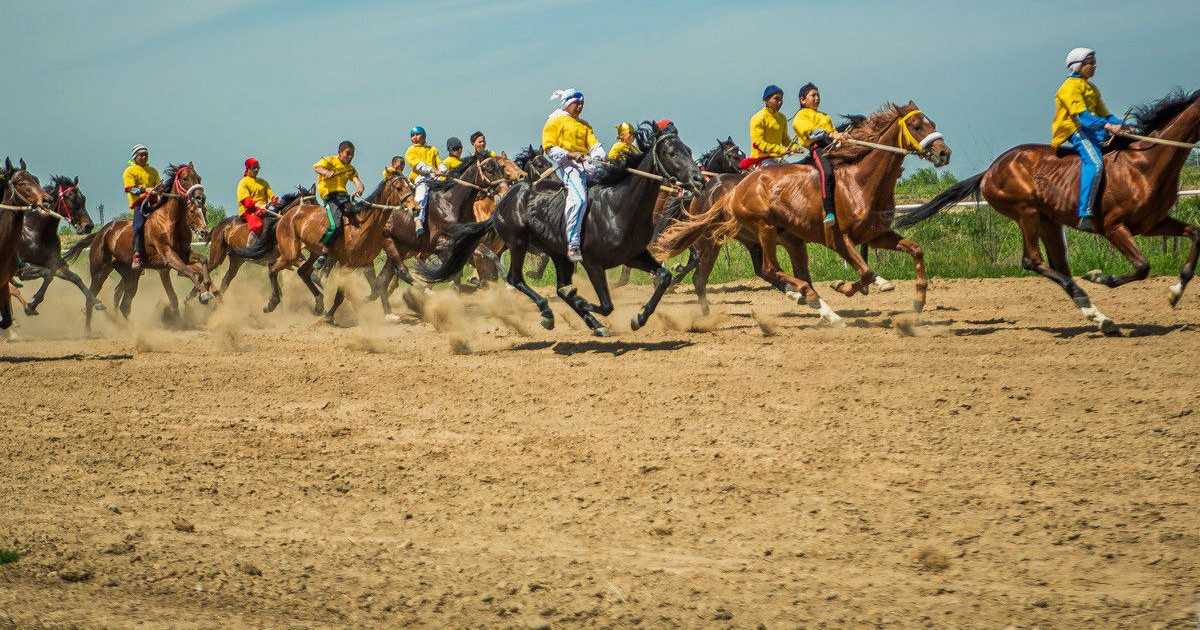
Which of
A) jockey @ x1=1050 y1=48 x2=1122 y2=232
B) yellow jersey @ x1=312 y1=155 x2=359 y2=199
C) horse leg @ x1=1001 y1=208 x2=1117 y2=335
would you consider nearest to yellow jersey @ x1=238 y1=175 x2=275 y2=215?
yellow jersey @ x1=312 y1=155 x2=359 y2=199

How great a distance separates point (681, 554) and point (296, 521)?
2.05m

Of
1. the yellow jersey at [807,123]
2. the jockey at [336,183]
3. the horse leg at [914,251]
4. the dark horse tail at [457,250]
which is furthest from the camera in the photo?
the jockey at [336,183]

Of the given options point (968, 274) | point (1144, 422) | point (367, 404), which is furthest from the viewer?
point (968, 274)

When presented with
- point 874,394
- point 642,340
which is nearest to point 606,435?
point 874,394

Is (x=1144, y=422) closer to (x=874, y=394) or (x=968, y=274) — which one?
(x=874, y=394)

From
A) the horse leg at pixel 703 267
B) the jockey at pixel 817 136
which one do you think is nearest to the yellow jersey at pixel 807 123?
the jockey at pixel 817 136

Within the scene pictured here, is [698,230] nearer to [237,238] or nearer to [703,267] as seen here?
[703,267]

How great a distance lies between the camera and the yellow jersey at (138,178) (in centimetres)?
1631

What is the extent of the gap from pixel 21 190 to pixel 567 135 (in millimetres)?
5668

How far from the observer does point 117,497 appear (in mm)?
6621

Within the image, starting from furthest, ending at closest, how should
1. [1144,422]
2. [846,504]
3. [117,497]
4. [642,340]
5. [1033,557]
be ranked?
[642,340]
[1144,422]
[117,497]
[846,504]
[1033,557]

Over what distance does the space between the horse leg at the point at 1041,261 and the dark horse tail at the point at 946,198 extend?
595mm

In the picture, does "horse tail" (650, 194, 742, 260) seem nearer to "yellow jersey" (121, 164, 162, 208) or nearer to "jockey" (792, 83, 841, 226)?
"jockey" (792, 83, 841, 226)

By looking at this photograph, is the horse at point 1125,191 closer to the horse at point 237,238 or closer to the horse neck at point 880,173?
the horse neck at point 880,173
